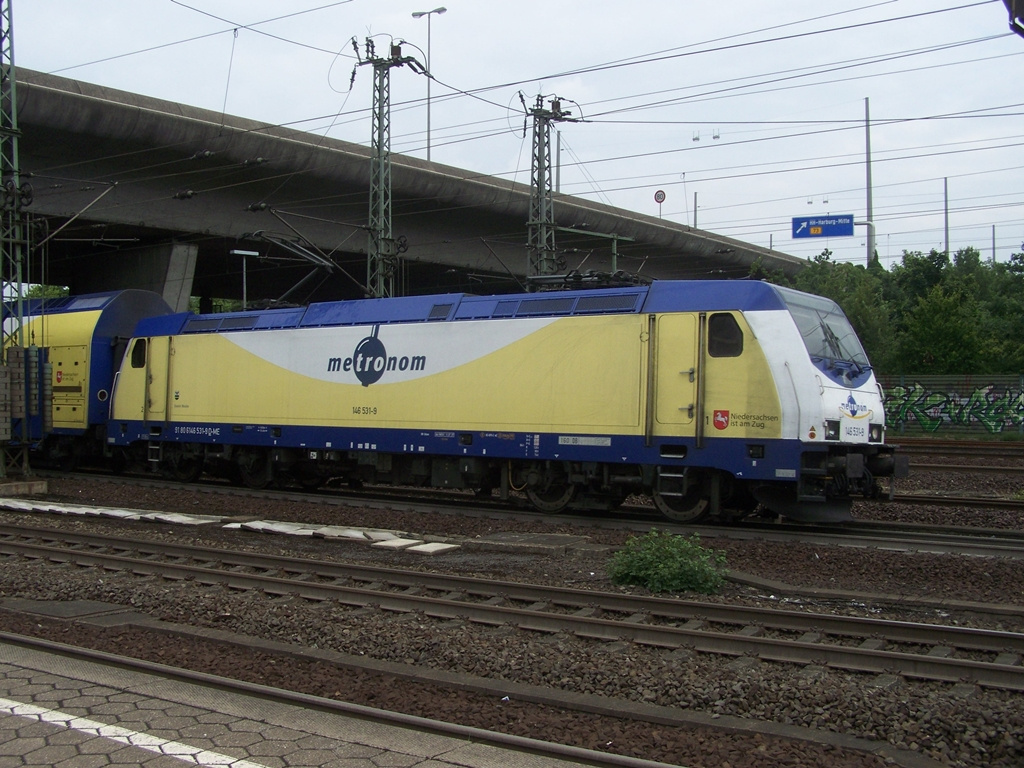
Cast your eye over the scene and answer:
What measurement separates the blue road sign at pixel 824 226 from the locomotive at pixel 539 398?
44093 millimetres

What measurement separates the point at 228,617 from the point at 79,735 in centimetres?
319

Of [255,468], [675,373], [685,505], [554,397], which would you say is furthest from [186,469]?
[675,373]

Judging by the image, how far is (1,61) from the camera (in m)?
18.0

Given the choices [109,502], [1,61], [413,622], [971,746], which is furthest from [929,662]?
[1,61]

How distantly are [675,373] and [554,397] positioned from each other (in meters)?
2.11

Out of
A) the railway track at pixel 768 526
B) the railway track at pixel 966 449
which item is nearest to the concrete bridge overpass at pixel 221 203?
the railway track at pixel 768 526

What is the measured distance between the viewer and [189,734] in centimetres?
531

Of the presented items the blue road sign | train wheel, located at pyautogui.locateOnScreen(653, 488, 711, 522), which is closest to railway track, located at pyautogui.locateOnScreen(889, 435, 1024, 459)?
train wheel, located at pyautogui.locateOnScreen(653, 488, 711, 522)

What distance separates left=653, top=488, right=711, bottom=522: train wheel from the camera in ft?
45.2

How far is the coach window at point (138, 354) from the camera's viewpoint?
2095cm

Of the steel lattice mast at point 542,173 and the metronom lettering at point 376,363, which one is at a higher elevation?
the steel lattice mast at point 542,173

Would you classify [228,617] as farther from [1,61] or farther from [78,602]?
[1,61]

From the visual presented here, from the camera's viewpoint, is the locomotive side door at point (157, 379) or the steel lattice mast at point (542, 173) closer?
the locomotive side door at point (157, 379)

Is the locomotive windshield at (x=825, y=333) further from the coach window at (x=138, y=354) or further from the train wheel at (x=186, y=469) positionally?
the coach window at (x=138, y=354)
